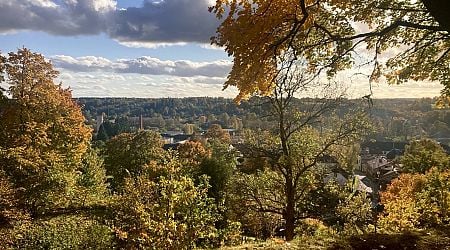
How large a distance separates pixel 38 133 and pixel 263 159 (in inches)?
398

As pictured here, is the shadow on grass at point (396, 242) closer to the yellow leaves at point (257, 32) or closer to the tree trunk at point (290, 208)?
the yellow leaves at point (257, 32)

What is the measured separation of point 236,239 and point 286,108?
4.04m

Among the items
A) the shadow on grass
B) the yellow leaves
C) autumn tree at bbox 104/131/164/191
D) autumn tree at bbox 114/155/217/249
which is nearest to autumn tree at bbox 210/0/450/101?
the yellow leaves

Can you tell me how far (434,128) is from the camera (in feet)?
165

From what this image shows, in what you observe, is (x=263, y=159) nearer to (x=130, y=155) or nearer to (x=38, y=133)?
(x=38, y=133)

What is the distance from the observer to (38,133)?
55.8 feet

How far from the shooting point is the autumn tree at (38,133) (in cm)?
1664

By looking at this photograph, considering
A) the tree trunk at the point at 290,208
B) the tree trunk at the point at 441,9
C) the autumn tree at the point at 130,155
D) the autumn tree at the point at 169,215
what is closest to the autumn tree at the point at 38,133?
the autumn tree at the point at 169,215

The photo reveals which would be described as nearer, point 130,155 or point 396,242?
point 396,242

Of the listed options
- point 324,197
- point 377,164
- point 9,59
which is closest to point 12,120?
point 9,59

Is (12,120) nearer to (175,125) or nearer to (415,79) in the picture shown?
(415,79)

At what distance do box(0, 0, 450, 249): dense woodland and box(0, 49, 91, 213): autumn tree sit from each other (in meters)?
0.06

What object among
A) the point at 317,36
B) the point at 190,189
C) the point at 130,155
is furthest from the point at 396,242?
the point at 130,155

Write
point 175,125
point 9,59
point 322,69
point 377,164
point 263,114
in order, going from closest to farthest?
point 322,69 < point 263,114 < point 9,59 < point 377,164 < point 175,125
